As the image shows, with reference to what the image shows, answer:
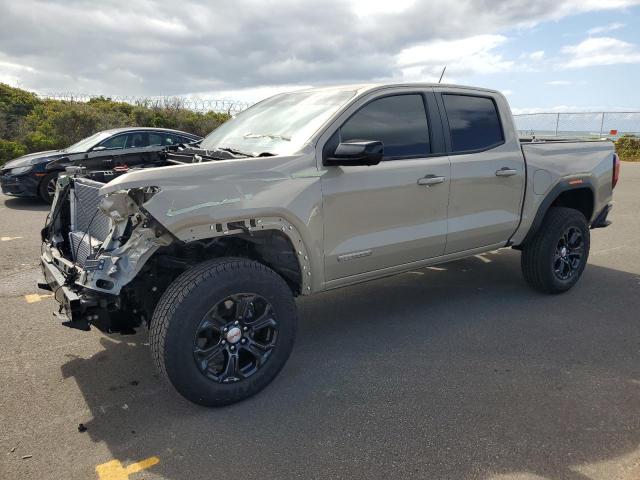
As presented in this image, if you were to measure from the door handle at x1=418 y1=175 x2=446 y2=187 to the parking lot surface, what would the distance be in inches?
48.5

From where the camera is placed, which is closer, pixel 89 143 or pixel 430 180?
pixel 430 180

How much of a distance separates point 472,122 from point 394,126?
2.96ft

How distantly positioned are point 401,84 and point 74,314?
9.22 feet

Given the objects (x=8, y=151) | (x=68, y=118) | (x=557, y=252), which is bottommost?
(x=557, y=252)

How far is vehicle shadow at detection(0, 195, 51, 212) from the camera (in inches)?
384

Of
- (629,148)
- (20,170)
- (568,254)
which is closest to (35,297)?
(568,254)

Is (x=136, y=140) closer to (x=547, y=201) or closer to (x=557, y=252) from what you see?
(x=547, y=201)

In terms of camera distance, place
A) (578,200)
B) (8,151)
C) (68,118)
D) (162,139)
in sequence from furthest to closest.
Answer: (68,118)
(8,151)
(162,139)
(578,200)

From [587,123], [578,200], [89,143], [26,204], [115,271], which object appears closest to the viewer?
[115,271]

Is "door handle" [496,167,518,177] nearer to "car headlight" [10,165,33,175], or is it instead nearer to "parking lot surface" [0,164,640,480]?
"parking lot surface" [0,164,640,480]

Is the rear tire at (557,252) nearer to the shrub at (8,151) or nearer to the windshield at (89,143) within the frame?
the windshield at (89,143)

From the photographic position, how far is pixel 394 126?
13.0ft

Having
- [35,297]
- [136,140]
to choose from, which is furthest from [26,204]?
[35,297]

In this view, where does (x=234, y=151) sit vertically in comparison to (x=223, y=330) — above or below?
above
